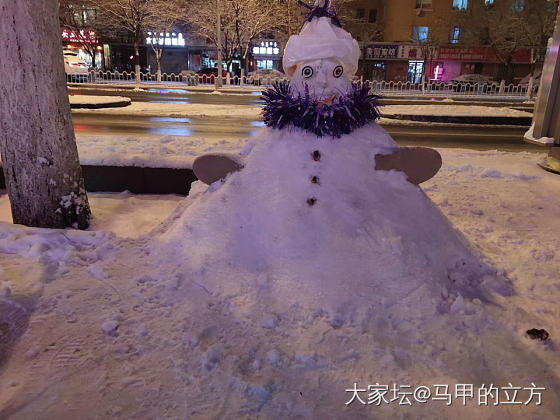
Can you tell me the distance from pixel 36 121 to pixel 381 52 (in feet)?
126

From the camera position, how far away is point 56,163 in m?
4.06

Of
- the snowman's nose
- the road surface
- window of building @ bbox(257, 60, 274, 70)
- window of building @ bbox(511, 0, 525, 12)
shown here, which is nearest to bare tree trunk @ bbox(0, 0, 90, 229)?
the snowman's nose

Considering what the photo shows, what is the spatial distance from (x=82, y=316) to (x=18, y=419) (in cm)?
80

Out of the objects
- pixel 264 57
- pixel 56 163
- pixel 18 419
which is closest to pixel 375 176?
pixel 18 419

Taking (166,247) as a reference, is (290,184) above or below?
above

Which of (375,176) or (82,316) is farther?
(375,176)

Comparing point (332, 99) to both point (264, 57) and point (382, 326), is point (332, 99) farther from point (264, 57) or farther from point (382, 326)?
point (264, 57)

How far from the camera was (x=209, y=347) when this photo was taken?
2.36 m

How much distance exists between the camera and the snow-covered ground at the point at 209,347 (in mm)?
2045

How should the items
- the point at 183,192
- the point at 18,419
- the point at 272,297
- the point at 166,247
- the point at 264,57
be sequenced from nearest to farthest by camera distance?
the point at 18,419
the point at 272,297
the point at 166,247
the point at 183,192
the point at 264,57

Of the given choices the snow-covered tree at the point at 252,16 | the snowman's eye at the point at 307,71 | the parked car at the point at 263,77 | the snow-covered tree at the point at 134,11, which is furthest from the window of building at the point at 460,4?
the snowman's eye at the point at 307,71

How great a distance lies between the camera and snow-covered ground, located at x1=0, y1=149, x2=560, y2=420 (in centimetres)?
204

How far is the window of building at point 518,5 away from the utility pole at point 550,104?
31.4 m

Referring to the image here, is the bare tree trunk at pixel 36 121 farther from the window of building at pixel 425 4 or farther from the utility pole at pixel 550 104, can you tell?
the window of building at pixel 425 4
